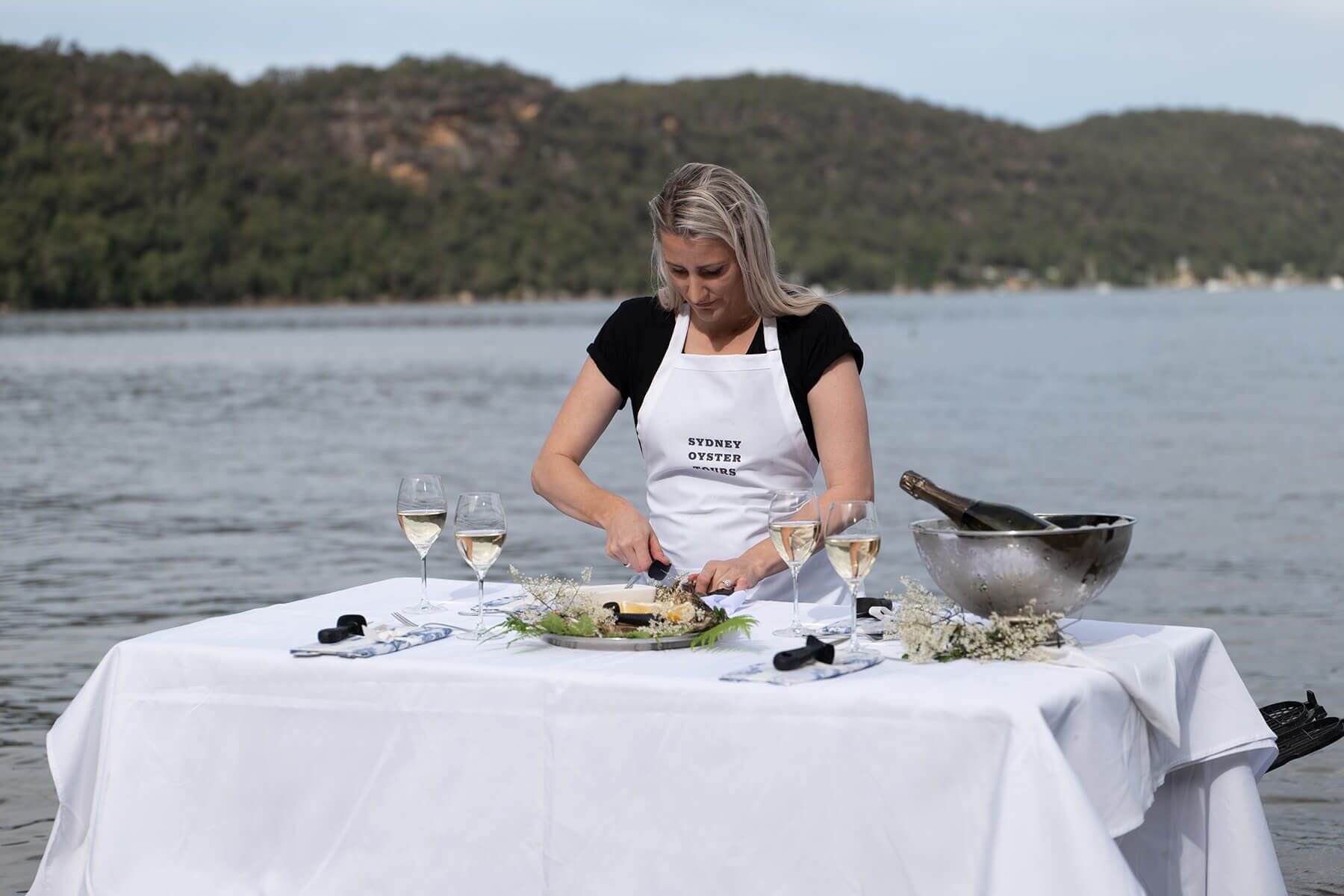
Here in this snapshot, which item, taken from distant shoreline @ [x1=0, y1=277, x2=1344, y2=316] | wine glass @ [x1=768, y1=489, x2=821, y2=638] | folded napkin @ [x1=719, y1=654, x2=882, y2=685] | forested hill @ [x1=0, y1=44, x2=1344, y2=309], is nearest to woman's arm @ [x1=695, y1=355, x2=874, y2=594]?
wine glass @ [x1=768, y1=489, x2=821, y2=638]

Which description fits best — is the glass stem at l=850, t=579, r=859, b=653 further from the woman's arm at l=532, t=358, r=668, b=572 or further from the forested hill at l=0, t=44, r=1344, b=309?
the forested hill at l=0, t=44, r=1344, b=309

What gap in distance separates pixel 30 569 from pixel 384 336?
60.0 metres

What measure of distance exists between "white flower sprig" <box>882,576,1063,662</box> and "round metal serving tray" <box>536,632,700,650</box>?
35 centimetres

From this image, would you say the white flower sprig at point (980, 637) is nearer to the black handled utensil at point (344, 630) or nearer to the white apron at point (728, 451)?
the black handled utensil at point (344, 630)

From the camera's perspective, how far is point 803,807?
2.36 m

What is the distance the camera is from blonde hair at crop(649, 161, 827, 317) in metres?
3.63

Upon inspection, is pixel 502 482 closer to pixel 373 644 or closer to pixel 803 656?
pixel 373 644

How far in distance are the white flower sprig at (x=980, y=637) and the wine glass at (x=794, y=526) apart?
0.20 m

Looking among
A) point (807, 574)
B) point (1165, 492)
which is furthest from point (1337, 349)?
point (807, 574)

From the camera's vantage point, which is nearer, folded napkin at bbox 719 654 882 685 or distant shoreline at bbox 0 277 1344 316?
folded napkin at bbox 719 654 882 685

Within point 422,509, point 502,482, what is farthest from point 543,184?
point 422,509

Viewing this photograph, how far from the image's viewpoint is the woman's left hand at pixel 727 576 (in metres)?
3.18

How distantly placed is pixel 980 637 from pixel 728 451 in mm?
1380

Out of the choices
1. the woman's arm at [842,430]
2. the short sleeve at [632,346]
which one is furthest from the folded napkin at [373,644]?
the short sleeve at [632,346]
